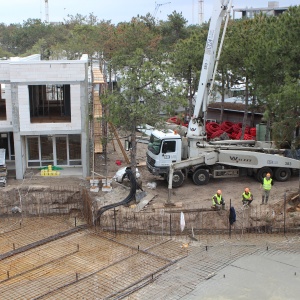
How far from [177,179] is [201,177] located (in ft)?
4.31

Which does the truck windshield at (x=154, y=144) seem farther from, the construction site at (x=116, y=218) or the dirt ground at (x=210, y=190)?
the dirt ground at (x=210, y=190)

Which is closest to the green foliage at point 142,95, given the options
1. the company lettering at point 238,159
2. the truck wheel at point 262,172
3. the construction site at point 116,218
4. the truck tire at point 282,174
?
the construction site at point 116,218

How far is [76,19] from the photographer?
245 ft

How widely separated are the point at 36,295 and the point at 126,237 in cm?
502

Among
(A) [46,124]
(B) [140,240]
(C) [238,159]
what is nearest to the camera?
(B) [140,240]

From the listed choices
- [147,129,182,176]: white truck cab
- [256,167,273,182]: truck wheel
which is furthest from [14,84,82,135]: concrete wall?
[256,167,273,182]: truck wheel

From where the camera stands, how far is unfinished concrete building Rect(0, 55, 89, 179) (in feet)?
74.6

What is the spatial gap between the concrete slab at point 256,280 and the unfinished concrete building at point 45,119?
11.4m

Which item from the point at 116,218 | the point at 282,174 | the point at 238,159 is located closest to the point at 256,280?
the point at 116,218

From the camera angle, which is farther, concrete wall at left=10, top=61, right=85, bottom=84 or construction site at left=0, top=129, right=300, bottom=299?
concrete wall at left=10, top=61, right=85, bottom=84

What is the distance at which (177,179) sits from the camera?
22047mm

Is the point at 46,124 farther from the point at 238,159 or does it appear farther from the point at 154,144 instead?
the point at 238,159

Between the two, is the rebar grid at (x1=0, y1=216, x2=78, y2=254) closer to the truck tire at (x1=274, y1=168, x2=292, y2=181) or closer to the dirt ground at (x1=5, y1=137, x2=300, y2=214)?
the dirt ground at (x1=5, y1=137, x2=300, y2=214)

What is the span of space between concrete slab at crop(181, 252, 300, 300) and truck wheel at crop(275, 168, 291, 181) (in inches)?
312
